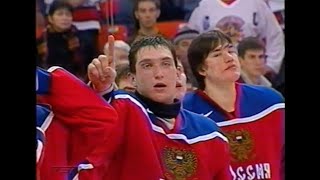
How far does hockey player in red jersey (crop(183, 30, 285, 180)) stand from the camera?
930cm

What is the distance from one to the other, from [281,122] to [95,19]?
92 cm

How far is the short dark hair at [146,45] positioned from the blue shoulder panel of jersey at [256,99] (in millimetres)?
343

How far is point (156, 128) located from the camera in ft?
30.3

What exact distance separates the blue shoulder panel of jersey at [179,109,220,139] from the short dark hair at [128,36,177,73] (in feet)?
0.78

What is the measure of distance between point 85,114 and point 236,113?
0.66 meters

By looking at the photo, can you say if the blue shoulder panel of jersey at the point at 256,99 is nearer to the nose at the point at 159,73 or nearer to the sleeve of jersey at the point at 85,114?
the nose at the point at 159,73

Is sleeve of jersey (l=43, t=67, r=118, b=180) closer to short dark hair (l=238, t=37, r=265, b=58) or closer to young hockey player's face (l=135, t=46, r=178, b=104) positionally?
young hockey player's face (l=135, t=46, r=178, b=104)

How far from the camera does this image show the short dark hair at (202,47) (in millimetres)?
9305

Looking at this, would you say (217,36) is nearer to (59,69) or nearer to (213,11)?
(213,11)

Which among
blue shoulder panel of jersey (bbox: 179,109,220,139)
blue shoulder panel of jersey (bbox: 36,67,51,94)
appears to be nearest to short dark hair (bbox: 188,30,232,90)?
blue shoulder panel of jersey (bbox: 179,109,220,139)

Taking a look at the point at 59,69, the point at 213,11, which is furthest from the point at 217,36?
the point at 59,69

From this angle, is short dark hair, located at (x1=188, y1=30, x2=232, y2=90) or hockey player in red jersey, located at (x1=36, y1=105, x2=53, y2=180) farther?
short dark hair, located at (x1=188, y1=30, x2=232, y2=90)
